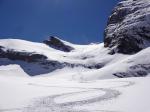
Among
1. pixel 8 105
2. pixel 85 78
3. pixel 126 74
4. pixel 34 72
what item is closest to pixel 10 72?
pixel 85 78

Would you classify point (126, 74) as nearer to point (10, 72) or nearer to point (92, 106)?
point (10, 72)

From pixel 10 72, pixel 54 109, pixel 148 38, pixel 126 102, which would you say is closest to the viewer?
pixel 54 109

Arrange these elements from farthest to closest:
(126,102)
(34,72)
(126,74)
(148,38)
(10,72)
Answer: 1. (34,72)
2. (148,38)
3. (126,74)
4. (10,72)
5. (126,102)

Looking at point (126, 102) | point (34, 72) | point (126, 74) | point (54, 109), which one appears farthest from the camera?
point (34, 72)

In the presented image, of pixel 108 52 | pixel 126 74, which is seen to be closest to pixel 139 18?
pixel 108 52

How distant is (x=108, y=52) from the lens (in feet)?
652

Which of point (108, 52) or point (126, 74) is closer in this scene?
point (126, 74)

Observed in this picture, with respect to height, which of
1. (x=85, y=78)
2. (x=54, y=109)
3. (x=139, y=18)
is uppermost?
(x=139, y=18)

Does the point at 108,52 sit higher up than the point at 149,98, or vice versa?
the point at 108,52

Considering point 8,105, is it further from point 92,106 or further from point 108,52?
point 108,52

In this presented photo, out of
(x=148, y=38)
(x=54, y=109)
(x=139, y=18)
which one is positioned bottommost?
(x=54, y=109)

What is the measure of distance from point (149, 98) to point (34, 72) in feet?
548

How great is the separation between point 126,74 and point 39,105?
8887 cm

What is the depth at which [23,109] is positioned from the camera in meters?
30.5
